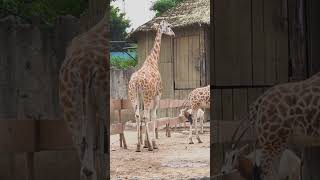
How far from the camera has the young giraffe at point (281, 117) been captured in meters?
3.70

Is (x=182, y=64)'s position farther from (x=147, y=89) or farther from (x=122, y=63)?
(x=122, y=63)

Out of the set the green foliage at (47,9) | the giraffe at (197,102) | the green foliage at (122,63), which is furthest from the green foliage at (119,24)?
the green foliage at (47,9)

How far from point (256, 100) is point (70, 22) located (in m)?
1.35

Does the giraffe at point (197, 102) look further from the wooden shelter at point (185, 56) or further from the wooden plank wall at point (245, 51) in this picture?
the wooden plank wall at point (245, 51)

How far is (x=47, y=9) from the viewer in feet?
12.4

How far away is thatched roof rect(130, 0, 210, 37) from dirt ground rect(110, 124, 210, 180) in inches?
170

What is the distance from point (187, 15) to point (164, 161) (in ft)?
26.1

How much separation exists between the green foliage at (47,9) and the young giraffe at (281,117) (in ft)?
4.44

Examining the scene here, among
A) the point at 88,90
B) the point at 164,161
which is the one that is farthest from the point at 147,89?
the point at 88,90

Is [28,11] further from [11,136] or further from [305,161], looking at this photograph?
Answer: [305,161]

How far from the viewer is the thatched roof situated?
15.4m

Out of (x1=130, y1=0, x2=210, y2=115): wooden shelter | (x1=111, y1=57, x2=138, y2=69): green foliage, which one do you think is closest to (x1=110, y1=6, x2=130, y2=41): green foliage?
(x1=111, y1=57, x2=138, y2=69): green foliage

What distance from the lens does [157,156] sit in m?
9.73

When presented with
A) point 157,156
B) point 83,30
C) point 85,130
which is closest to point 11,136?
point 85,130
